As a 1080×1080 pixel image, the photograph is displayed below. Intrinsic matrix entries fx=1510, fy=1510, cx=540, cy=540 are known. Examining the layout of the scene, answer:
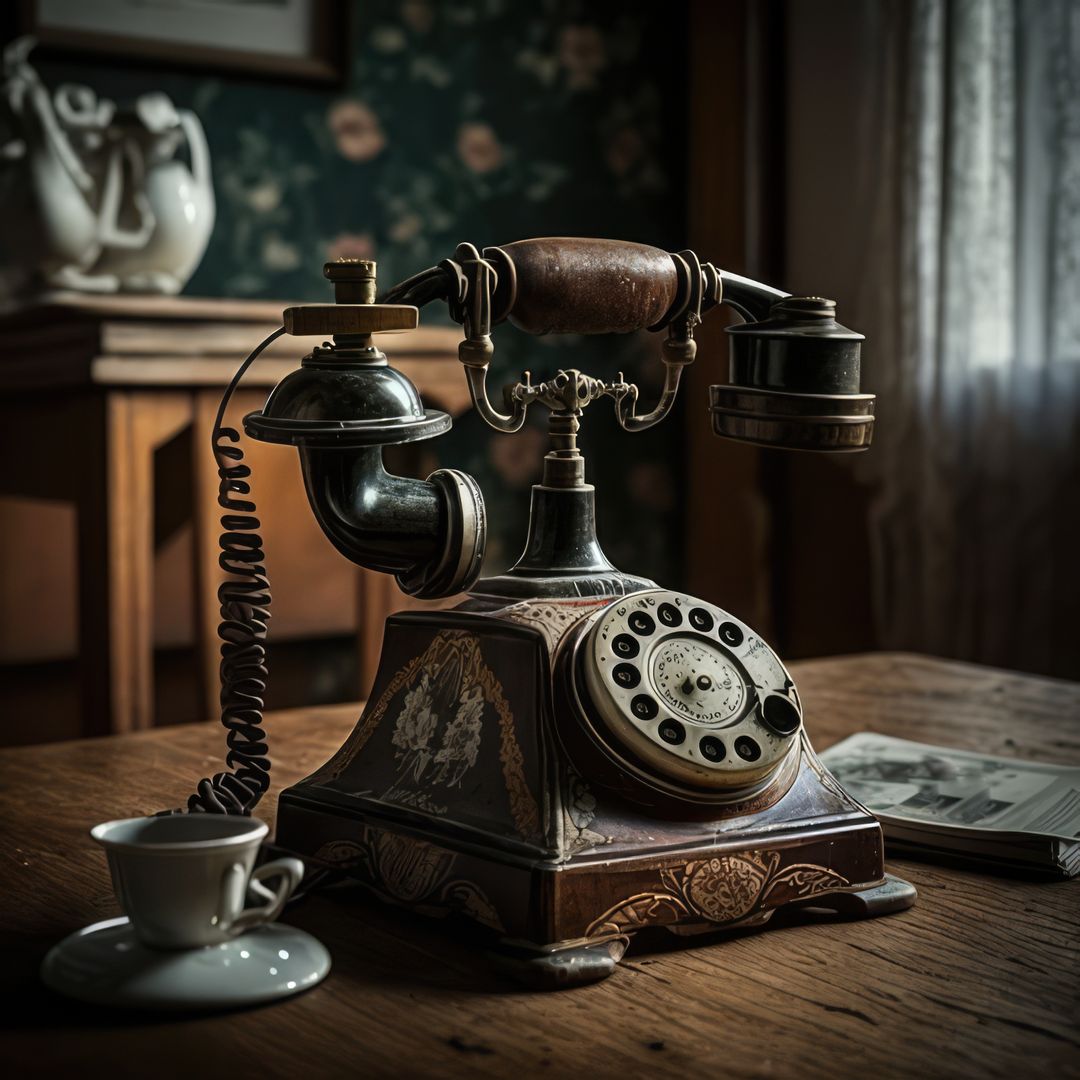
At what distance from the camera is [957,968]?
0.74m

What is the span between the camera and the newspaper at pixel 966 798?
90cm

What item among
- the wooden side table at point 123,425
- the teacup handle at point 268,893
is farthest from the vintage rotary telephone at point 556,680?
the wooden side table at point 123,425

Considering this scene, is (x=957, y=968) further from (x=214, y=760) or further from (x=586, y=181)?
(x=586, y=181)

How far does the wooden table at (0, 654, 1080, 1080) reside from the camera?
62 cm

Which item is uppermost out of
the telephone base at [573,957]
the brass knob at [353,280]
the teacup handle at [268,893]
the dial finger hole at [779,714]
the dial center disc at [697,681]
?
the brass knob at [353,280]

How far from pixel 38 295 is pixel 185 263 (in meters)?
0.21

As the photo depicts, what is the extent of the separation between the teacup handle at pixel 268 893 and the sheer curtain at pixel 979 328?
2.07 meters

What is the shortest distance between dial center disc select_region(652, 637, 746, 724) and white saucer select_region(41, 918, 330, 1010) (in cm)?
23

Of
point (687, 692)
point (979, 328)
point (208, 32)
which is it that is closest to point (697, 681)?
point (687, 692)

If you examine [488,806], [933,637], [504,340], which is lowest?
[933,637]

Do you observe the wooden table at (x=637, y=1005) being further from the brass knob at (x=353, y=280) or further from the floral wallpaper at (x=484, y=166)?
the floral wallpaper at (x=484, y=166)

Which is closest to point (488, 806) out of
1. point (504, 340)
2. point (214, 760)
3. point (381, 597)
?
point (214, 760)

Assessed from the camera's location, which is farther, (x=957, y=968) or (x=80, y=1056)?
(x=957, y=968)

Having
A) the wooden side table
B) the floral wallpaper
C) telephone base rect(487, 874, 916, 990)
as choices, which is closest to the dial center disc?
telephone base rect(487, 874, 916, 990)
